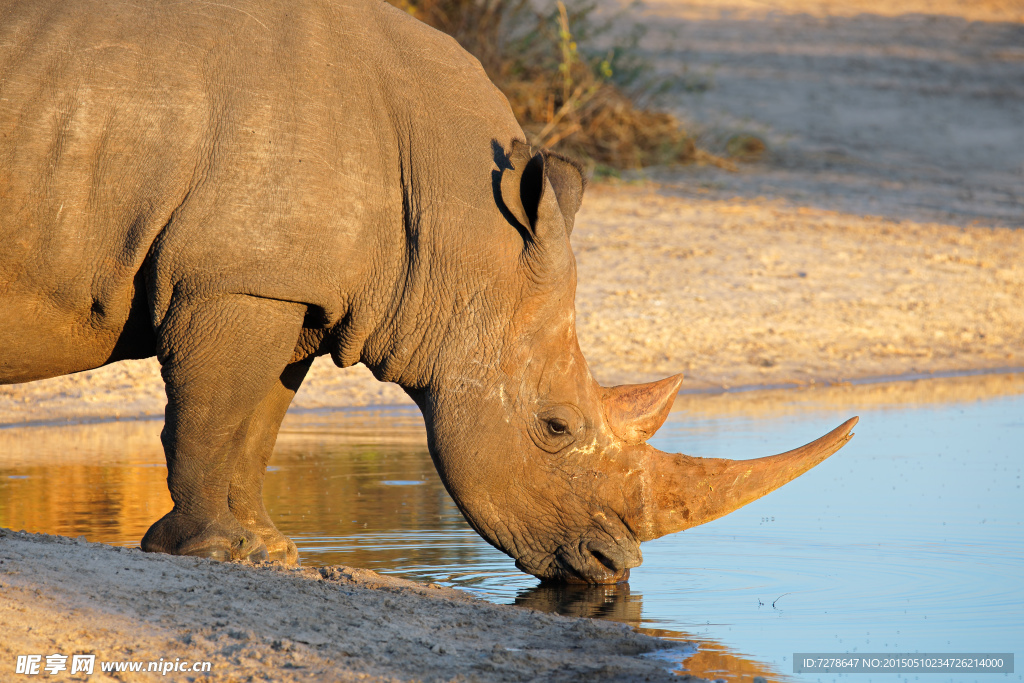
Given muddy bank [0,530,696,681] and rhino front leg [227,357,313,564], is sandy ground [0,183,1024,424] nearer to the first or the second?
rhino front leg [227,357,313,564]

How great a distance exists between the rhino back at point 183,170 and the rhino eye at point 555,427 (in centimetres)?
74

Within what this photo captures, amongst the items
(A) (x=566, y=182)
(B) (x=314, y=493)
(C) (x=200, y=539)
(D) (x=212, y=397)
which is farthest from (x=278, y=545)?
(A) (x=566, y=182)

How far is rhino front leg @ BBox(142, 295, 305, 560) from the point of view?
4781 millimetres

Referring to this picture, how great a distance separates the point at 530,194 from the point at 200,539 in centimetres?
165

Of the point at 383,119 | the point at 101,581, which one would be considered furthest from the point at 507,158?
the point at 101,581

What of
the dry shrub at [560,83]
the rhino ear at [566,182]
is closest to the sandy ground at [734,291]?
the dry shrub at [560,83]

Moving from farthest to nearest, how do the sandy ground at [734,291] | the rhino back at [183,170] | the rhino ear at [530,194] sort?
1. the rhino ear at [530,194]
2. the rhino back at [183,170]
3. the sandy ground at [734,291]

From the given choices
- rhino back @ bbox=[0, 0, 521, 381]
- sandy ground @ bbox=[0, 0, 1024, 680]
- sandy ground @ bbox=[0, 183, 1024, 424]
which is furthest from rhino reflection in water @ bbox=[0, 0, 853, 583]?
sandy ground @ bbox=[0, 183, 1024, 424]

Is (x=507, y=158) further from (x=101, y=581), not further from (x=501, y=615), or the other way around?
(x=101, y=581)

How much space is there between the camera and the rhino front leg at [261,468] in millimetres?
5527

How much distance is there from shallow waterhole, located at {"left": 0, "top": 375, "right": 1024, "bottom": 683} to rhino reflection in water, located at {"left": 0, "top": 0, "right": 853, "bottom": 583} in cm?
39

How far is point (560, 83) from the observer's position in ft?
49.8

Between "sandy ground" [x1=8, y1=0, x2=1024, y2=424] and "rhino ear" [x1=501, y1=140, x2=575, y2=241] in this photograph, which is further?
"sandy ground" [x1=8, y1=0, x2=1024, y2=424]

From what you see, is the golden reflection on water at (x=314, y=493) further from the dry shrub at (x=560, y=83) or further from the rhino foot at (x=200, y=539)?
the dry shrub at (x=560, y=83)
